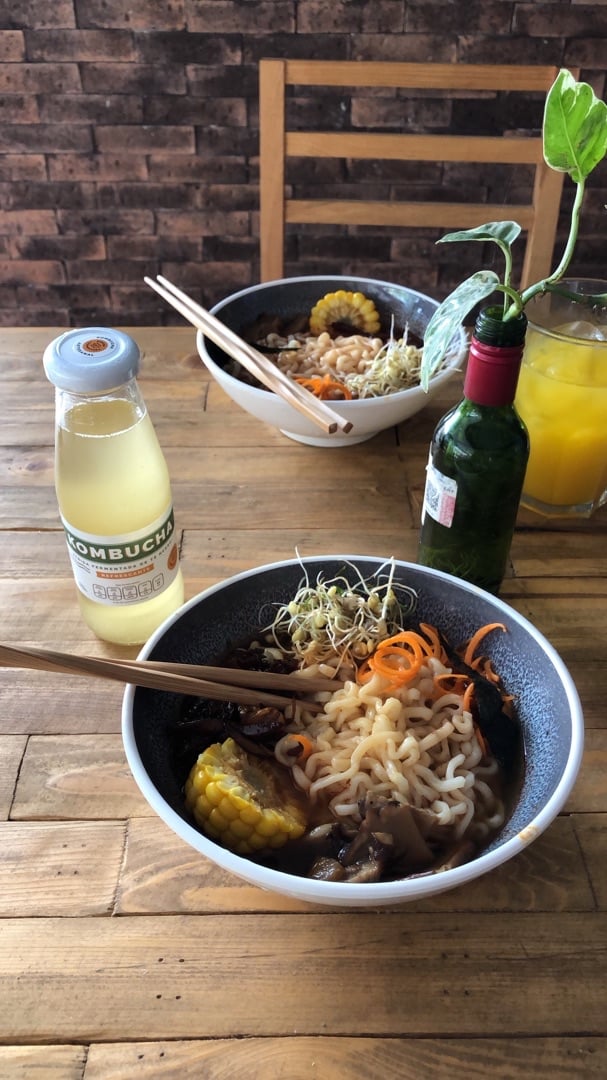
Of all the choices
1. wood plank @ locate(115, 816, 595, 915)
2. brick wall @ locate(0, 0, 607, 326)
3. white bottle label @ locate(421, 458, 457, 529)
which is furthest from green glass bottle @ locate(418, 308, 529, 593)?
brick wall @ locate(0, 0, 607, 326)

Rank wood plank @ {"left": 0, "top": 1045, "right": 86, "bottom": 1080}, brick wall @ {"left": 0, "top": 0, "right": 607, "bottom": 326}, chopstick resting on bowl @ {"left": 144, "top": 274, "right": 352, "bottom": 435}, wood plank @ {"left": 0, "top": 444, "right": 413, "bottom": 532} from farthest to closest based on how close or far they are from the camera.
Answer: brick wall @ {"left": 0, "top": 0, "right": 607, "bottom": 326}
wood plank @ {"left": 0, "top": 444, "right": 413, "bottom": 532}
chopstick resting on bowl @ {"left": 144, "top": 274, "right": 352, "bottom": 435}
wood plank @ {"left": 0, "top": 1045, "right": 86, "bottom": 1080}

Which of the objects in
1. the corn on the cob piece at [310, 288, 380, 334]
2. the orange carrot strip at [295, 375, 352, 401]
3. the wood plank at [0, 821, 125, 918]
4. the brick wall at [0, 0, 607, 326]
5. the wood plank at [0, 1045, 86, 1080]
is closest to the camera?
the wood plank at [0, 1045, 86, 1080]

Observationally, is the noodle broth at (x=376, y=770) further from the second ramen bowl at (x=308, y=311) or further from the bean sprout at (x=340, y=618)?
the second ramen bowl at (x=308, y=311)

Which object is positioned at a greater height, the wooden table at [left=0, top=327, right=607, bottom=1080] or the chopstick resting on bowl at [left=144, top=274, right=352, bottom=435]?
the chopstick resting on bowl at [left=144, top=274, right=352, bottom=435]

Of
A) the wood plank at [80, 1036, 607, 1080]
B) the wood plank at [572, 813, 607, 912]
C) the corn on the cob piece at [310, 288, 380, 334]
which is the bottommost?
the wood plank at [80, 1036, 607, 1080]

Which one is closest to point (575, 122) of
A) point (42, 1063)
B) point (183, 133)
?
point (42, 1063)

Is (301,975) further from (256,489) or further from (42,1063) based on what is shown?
(256,489)

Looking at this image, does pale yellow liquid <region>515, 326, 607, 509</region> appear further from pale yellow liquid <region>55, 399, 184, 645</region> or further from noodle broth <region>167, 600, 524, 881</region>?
pale yellow liquid <region>55, 399, 184, 645</region>
